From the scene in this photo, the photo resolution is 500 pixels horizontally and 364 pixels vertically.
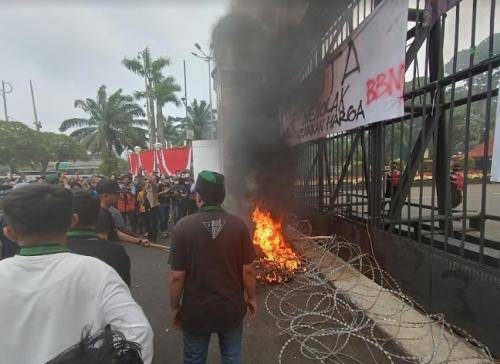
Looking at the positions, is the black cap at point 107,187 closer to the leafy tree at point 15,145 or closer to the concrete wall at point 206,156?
the concrete wall at point 206,156

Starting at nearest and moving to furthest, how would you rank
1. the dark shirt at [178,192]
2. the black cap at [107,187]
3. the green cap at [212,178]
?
the green cap at [212,178], the black cap at [107,187], the dark shirt at [178,192]

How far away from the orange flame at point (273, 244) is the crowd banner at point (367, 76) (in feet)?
6.90

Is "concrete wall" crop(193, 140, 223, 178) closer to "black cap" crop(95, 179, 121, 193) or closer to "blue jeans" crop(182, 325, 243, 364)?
"black cap" crop(95, 179, 121, 193)

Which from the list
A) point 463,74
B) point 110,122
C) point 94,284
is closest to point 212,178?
point 94,284

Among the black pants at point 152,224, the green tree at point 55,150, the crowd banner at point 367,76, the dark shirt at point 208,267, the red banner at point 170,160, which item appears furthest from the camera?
the green tree at point 55,150

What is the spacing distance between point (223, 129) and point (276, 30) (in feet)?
9.76

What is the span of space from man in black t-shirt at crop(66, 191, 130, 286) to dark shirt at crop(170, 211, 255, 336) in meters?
0.36

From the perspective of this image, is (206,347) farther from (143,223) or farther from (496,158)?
(143,223)

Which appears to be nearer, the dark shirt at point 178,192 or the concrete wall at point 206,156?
the dark shirt at point 178,192

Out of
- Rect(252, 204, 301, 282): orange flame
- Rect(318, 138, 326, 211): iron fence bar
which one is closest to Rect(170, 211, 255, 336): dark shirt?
Rect(252, 204, 301, 282): orange flame

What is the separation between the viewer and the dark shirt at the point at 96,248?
2041 millimetres

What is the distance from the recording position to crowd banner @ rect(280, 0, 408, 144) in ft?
13.2

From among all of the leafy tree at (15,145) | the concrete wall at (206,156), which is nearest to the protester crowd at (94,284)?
the concrete wall at (206,156)

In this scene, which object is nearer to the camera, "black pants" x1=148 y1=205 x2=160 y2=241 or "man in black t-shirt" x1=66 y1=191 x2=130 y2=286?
"man in black t-shirt" x1=66 y1=191 x2=130 y2=286
